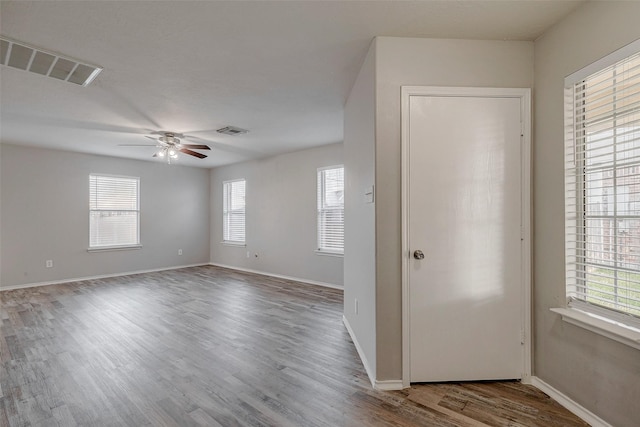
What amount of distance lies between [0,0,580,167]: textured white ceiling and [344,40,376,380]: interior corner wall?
29 cm

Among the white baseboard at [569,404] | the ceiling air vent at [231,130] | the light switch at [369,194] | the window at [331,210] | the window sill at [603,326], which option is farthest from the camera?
the window at [331,210]

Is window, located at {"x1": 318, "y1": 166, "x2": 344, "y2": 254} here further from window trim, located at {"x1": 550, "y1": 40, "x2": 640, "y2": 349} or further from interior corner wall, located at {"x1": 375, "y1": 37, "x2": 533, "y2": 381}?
window trim, located at {"x1": 550, "y1": 40, "x2": 640, "y2": 349}

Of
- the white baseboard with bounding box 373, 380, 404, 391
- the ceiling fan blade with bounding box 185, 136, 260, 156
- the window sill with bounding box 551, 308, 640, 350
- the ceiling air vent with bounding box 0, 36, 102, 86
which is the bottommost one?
the white baseboard with bounding box 373, 380, 404, 391

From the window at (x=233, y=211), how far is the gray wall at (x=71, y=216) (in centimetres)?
83

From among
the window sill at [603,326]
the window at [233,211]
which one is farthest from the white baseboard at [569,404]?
the window at [233,211]

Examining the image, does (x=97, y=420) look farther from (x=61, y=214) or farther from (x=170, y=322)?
(x=61, y=214)

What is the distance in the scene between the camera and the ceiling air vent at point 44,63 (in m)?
2.21

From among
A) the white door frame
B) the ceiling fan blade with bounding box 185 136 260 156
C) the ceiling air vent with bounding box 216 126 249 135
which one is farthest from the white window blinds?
the ceiling fan blade with bounding box 185 136 260 156

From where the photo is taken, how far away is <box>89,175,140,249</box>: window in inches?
241

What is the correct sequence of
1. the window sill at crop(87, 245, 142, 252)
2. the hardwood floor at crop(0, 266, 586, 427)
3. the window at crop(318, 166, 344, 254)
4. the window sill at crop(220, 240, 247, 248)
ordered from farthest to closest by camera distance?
the window sill at crop(220, 240, 247, 248)
the window sill at crop(87, 245, 142, 252)
the window at crop(318, 166, 344, 254)
the hardwood floor at crop(0, 266, 586, 427)

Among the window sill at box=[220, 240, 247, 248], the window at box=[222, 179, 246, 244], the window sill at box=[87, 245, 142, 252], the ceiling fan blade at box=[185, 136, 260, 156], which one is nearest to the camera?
Result: the ceiling fan blade at box=[185, 136, 260, 156]

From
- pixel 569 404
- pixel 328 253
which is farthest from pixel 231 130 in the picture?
pixel 569 404

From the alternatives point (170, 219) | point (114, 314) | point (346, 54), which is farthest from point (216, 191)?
point (346, 54)

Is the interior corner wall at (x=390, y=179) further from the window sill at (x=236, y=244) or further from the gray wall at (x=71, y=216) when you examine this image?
the gray wall at (x=71, y=216)
